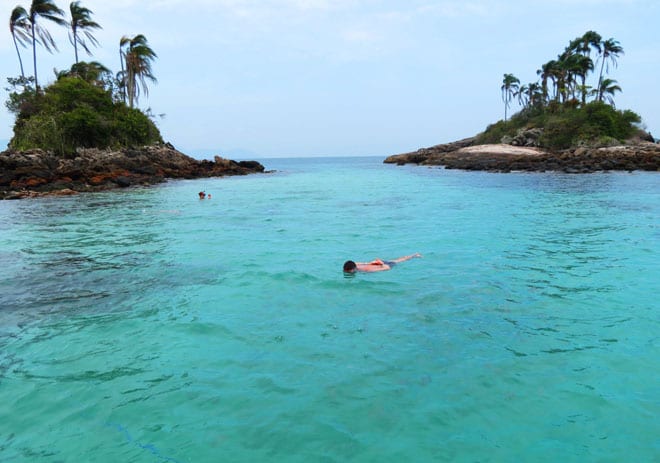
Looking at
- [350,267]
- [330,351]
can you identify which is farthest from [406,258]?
[330,351]

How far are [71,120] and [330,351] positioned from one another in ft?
116

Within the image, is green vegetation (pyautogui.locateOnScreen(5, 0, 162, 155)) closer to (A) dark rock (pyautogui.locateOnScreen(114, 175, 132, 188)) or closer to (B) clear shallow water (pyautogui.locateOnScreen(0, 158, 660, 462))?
(A) dark rock (pyautogui.locateOnScreen(114, 175, 132, 188))

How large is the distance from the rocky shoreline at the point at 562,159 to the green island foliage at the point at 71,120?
3108 cm

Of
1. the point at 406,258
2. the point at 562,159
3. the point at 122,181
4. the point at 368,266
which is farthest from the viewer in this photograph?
the point at 562,159

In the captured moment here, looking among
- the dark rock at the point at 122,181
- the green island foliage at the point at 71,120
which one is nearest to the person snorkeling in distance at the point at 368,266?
the dark rock at the point at 122,181

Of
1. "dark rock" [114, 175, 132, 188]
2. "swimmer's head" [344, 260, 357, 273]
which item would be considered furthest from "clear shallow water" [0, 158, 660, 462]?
"dark rock" [114, 175, 132, 188]

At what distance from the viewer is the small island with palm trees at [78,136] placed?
26891 mm

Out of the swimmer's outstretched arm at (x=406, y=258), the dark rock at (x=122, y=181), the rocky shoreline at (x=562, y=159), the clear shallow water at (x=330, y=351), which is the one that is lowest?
the clear shallow water at (x=330, y=351)

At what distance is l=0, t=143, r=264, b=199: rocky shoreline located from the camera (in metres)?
24.6

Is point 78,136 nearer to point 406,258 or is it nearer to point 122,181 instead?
point 122,181

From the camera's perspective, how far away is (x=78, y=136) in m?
35.9

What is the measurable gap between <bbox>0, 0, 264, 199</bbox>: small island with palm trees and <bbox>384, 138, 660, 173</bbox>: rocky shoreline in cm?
2370

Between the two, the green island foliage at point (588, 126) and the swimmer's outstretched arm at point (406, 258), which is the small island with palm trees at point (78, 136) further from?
the green island foliage at point (588, 126)

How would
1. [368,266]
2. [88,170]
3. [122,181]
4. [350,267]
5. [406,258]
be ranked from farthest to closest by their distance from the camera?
1. [88,170]
2. [122,181]
3. [406,258]
4. [368,266]
5. [350,267]
